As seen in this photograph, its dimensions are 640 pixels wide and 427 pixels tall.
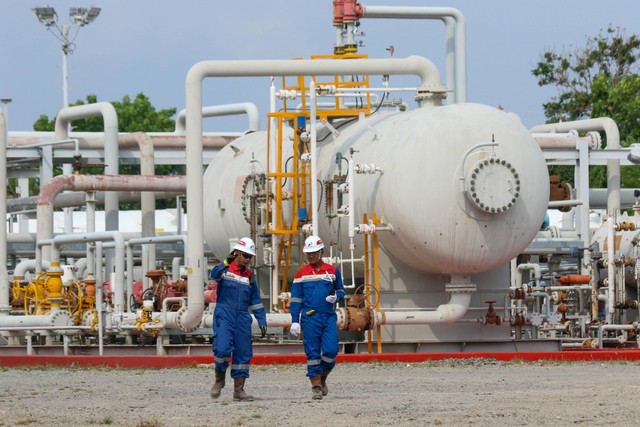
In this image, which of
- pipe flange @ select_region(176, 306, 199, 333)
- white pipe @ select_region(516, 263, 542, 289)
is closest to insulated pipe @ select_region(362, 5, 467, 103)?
white pipe @ select_region(516, 263, 542, 289)

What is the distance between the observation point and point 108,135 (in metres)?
26.0

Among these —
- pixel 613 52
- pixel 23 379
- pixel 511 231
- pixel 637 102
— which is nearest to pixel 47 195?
pixel 23 379

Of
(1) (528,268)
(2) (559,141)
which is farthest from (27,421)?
(2) (559,141)

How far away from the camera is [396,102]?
21.4 meters

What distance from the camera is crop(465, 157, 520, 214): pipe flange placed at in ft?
60.9

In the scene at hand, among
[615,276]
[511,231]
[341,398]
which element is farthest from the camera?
[615,276]

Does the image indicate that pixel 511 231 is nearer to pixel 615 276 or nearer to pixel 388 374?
pixel 388 374

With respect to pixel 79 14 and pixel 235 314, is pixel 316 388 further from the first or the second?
pixel 79 14

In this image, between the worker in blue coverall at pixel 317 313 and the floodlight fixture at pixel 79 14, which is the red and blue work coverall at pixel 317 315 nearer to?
the worker in blue coverall at pixel 317 313

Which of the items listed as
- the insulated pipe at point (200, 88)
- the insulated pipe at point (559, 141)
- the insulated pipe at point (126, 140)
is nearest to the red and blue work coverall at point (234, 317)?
the insulated pipe at point (200, 88)

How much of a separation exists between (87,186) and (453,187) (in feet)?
24.8

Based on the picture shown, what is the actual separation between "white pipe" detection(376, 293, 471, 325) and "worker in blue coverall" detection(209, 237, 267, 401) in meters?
5.31

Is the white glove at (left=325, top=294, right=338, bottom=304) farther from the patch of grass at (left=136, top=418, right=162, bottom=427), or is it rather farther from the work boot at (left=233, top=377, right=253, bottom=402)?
the patch of grass at (left=136, top=418, right=162, bottom=427)

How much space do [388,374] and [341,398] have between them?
3.38m
